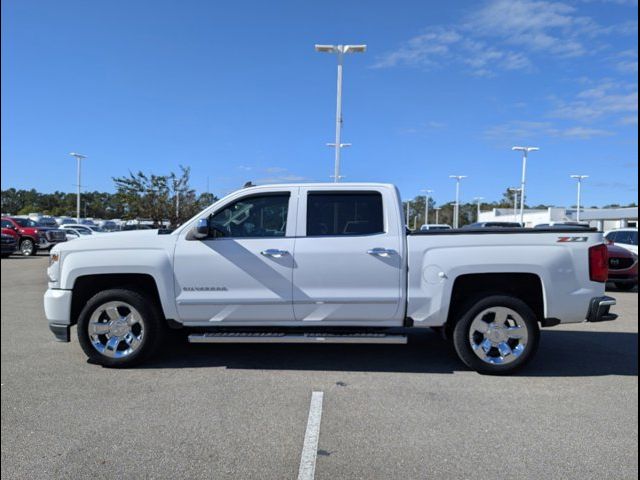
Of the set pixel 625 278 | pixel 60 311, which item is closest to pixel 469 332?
pixel 60 311

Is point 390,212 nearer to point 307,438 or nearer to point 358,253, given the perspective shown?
point 358,253

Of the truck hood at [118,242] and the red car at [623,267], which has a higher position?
the truck hood at [118,242]

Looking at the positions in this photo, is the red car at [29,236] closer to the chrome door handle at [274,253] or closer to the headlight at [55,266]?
the headlight at [55,266]

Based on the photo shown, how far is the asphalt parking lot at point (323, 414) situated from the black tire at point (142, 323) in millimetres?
144

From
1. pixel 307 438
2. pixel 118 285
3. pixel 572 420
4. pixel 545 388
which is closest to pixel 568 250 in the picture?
pixel 545 388

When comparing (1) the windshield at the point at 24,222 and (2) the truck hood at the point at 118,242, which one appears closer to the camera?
(2) the truck hood at the point at 118,242

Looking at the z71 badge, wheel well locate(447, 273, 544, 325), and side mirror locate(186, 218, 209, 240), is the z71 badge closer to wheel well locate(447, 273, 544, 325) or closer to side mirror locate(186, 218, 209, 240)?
wheel well locate(447, 273, 544, 325)

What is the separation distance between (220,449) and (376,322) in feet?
7.20

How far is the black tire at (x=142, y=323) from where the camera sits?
5098 mm

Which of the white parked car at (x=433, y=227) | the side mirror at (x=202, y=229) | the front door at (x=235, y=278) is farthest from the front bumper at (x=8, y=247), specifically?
the side mirror at (x=202, y=229)

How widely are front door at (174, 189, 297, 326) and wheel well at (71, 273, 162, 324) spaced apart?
425mm

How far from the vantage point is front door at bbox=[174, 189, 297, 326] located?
5.02m

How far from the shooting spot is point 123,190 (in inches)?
655

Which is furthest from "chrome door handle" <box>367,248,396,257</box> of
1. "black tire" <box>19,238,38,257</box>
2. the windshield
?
the windshield
